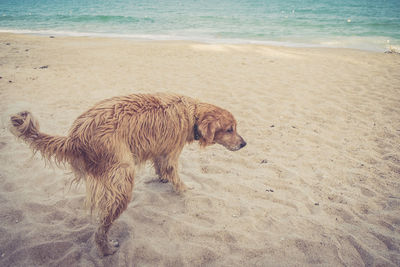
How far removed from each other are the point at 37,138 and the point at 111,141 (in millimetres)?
640

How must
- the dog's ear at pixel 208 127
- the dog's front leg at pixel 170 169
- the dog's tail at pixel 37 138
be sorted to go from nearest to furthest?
the dog's tail at pixel 37 138, the dog's ear at pixel 208 127, the dog's front leg at pixel 170 169

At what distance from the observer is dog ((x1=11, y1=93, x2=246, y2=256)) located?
226 centimetres

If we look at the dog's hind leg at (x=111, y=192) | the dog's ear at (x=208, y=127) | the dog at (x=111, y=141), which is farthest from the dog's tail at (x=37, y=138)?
the dog's ear at (x=208, y=127)

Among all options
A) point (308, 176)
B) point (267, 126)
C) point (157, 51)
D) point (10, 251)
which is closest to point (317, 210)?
point (308, 176)

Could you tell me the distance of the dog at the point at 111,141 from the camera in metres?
2.26

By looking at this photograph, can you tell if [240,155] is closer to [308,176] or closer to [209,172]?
[209,172]

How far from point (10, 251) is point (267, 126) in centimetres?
467

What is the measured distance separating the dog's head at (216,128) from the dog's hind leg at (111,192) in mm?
984

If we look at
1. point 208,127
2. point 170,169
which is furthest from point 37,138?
point 208,127

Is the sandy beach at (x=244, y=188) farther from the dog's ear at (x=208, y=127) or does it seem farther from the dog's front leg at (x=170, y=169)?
the dog's ear at (x=208, y=127)

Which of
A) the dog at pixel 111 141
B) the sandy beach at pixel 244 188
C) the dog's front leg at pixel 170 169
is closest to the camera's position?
the dog at pixel 111 141

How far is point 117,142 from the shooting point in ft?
7.68

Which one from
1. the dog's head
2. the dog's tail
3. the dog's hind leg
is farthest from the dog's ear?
the dog's tail

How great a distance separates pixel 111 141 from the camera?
2.30 meters
